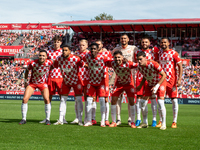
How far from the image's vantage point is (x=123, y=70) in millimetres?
8070

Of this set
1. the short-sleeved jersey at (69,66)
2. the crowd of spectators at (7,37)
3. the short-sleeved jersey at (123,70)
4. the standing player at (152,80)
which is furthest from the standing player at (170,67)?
the crowd of spectators at (7,37)

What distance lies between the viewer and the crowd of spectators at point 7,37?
45.4m

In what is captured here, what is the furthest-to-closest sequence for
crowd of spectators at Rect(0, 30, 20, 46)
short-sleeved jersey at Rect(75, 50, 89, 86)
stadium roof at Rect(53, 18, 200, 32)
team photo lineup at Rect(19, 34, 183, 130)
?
crowd of spectators at Rect(0, 30, 20, 46) < stadium roof at Rect(53, 18, 200, 32) < short-sleeved jersey at Rect(75, 50, 89, 86) < team photo lineup at Rect(19, 34, 183, 130)

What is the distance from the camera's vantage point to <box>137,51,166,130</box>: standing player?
24.9 ft

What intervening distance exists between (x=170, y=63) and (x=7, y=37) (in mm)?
42386

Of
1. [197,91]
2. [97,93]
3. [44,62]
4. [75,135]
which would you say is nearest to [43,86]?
[44,62]

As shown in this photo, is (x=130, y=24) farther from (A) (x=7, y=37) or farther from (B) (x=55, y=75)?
(B) (x=55, y=75)

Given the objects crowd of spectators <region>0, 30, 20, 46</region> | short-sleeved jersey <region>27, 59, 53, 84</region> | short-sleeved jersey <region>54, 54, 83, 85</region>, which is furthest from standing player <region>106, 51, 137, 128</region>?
crowd of spectators <region>0, 30, 20, 46</region>

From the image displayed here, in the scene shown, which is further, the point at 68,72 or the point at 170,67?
the point at 68,72

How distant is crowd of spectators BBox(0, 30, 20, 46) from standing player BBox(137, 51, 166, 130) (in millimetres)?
40077

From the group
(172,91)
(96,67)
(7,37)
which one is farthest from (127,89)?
(7,37)

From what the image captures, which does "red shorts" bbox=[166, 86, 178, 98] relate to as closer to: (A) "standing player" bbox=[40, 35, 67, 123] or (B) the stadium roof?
A: (A) "standing player" bbox=[40, 35, 67, 123]

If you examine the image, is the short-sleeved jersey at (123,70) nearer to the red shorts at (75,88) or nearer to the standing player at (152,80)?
the standing player at (152,80)

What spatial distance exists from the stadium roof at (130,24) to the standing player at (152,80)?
91.5ft
